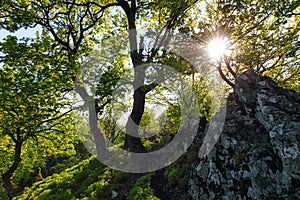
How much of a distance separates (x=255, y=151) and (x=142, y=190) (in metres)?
6.33

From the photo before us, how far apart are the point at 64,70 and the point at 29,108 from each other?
3458 mm

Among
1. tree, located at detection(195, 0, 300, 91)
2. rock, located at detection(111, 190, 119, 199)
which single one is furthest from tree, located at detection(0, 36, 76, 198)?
tree, located at detection(195, 0, 300, 91)

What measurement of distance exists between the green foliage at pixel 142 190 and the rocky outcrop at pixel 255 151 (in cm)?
224

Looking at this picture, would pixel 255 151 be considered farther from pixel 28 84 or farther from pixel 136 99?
pixel 28 84

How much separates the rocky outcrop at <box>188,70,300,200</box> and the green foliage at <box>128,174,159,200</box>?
2.24 m

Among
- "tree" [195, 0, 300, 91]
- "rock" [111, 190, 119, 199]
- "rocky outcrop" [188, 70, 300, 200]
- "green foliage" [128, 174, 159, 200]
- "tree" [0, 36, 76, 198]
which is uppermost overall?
"tree" [195, 0, 300, 91]

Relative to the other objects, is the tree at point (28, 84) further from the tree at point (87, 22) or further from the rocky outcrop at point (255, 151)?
the rocky outcrop at point (255, 151)

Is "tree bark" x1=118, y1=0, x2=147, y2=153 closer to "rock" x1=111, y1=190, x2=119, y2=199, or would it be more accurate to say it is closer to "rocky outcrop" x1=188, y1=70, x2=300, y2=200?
"rock" x1=111, y1=190, x2=119, y2=199

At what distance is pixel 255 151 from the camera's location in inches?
371

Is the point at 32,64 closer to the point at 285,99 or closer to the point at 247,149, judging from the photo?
the point at 247,149

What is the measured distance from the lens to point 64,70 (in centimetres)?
1609

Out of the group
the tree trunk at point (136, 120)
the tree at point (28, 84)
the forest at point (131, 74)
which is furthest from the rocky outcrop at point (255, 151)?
the tree at point (28, 84)

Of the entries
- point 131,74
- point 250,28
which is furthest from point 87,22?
point 250,28

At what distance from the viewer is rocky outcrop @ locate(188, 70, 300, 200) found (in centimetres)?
835
